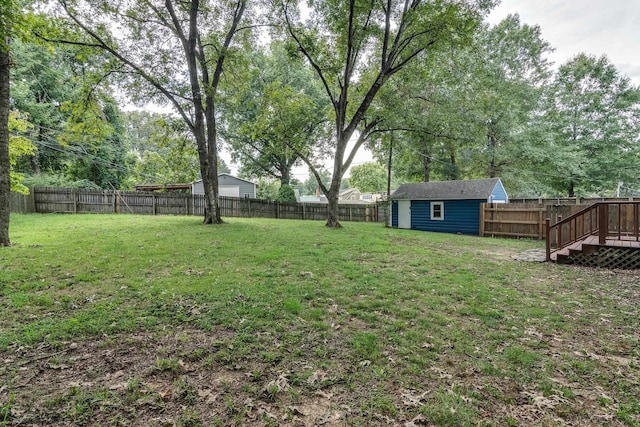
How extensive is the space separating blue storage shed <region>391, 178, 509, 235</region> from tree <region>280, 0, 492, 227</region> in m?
5.82

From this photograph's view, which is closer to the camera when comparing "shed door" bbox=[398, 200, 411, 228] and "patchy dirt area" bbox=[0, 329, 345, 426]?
"patchy dirt area" bbox=[0, 329, 345, 426]

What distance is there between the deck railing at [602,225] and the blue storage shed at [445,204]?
5193mm

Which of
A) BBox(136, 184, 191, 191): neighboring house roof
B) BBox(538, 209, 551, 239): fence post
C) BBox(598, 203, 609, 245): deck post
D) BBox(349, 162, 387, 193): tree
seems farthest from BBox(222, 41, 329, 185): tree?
BBox(349, 162, 387, 193): tree

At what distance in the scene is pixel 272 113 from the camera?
49.8 ft

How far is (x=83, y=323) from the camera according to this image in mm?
3465

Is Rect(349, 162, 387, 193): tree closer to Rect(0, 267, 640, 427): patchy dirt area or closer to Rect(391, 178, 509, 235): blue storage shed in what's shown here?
Rect(391, 178, 509, 235): blue storage shed

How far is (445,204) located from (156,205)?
17940mm

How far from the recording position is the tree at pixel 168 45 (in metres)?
10.5

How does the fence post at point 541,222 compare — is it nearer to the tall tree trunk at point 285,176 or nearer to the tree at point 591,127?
the tree at point 591,127

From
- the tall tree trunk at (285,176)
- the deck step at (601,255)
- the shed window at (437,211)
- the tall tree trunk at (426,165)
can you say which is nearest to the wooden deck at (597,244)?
the deck step at (601,255)

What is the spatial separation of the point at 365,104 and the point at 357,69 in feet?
→ 11.2

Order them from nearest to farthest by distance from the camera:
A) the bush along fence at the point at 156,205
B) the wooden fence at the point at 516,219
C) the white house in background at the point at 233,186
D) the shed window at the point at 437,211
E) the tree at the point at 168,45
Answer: the tree at the point at 168,45 < the wooden fence at the point at 516,219 < the bush along fence at the point at 156,205 < the shed window at the point at 437,211 < the white house in background at the point at 233,186

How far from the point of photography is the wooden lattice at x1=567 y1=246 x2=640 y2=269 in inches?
275

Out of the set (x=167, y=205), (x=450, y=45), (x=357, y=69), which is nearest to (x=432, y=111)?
(x=450, y=45)
